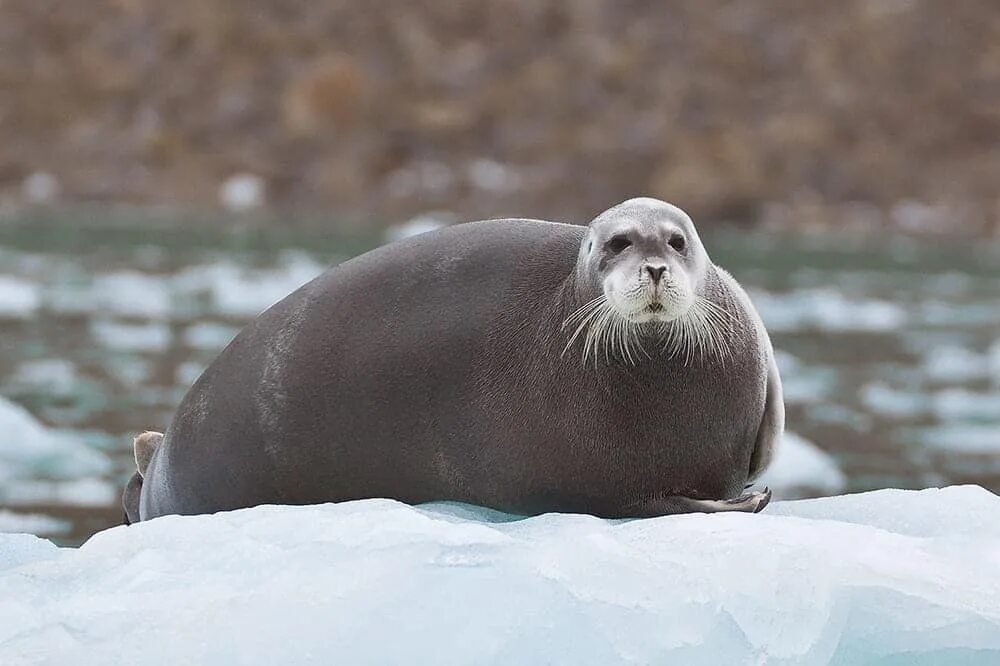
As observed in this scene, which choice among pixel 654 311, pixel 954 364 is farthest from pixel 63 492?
pixel 954 364

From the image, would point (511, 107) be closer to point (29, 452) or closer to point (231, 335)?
point (231, 335)

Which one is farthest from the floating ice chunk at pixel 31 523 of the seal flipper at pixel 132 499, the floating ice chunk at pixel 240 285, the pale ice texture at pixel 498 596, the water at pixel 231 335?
the floating ice chunk at pixel 240 285

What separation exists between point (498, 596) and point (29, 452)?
4410mm

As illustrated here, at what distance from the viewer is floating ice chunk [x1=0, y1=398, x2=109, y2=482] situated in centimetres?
710

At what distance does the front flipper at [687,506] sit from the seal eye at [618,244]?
0.58 meters

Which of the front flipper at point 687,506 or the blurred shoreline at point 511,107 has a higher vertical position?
the blurred shoreline at point 511,107

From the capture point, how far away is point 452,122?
53.7 m

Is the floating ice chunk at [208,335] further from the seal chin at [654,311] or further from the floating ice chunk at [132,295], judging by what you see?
the seal chin at [654,311]

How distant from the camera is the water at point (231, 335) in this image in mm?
7715

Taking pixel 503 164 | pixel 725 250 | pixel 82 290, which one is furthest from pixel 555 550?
pixel 503 164

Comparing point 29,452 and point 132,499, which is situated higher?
point 29,452

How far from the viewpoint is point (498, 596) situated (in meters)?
3.19

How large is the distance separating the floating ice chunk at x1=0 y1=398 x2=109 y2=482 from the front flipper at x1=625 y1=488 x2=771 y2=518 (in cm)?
376

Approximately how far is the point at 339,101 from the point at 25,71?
11500 mm
